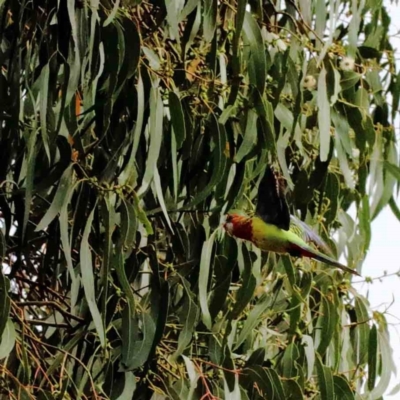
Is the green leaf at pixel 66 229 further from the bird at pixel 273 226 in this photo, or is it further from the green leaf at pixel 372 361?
the green leaf at pixel 372 361

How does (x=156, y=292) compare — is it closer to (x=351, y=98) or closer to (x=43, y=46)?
(x=43, y=46)

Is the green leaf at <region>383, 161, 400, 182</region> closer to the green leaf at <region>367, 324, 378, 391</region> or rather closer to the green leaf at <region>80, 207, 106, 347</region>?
the green leaf at <region>367, 324, 378, 391</region>

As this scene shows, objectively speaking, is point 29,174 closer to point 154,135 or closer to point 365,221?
point 154,135

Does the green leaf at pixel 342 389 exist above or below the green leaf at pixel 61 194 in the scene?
below

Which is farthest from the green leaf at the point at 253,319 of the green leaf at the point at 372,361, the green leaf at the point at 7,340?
the green leaf at the point at 7,340

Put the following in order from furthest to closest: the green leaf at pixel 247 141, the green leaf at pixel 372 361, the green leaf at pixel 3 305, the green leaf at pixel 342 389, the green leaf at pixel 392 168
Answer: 1. the green leaf at pixel 392 168
2. the green leaf at pixel 372 361
3. the green leaf at pixel 342 389
4. the green leaf at pixel 247 141
5. the green leaf at pixel 3 305

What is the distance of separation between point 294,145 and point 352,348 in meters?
0.41

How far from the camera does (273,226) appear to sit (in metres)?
1.38

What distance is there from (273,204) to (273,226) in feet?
0.12

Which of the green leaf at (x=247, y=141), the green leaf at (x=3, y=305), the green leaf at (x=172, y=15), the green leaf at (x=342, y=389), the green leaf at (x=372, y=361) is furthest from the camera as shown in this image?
the green leaf at (x=372, y=361)

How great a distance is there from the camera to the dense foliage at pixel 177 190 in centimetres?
146

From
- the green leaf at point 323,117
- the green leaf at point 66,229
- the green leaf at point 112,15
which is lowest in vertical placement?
the green leaf at point 66,229

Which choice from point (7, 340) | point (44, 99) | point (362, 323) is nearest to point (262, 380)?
point (362, 323)

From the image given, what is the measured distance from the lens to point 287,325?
1.90m
